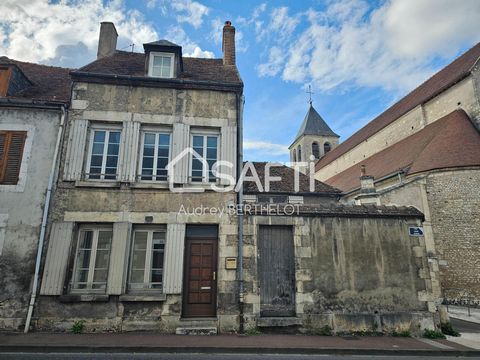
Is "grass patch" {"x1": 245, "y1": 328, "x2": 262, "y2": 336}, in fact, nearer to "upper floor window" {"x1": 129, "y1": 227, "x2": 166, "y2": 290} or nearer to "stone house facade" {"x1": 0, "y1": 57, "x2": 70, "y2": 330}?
"upper floor window" {"x1": 129, "y1": 227, "x2": 166, "y2": 290}

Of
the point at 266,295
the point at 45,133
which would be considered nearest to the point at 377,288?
the point at 266,295

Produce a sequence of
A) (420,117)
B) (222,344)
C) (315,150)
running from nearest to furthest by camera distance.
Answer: (222,344) < (420,117) < (315,150)

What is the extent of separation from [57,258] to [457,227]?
14846 millimetres

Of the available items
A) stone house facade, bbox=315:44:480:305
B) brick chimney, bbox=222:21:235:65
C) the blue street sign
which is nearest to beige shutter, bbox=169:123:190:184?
brick chimney, bbox=222:21:235:65

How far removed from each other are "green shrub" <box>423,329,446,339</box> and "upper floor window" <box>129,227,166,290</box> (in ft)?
19.8

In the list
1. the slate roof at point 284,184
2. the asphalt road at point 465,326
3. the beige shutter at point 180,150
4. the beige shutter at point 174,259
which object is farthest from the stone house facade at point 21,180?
the asphalt road at point 465,326

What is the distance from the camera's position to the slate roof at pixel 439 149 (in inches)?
517

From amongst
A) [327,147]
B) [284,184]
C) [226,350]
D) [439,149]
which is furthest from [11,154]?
[327,147]

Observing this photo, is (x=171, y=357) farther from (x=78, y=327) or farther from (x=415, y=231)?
(x=415, y=231)

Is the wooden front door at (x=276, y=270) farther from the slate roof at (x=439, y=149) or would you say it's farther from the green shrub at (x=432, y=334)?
the slate roof at (x=439, y=149)

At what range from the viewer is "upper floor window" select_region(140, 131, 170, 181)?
7.14 metres

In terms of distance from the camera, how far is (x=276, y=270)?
267 inches

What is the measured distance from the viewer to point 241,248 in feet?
21.9

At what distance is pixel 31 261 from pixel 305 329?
620cm
